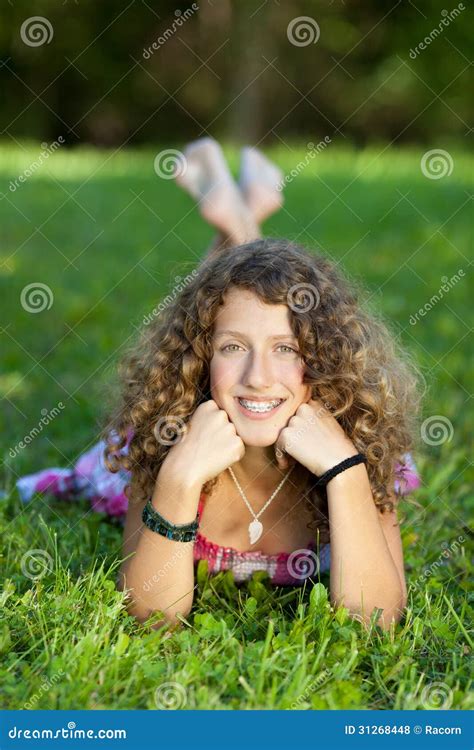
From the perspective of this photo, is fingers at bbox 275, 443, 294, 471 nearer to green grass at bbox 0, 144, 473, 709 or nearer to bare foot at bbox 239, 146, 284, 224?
green grass at bbox 0, 144, 473, 709

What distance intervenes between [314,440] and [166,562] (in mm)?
509

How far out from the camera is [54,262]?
7.27 meters

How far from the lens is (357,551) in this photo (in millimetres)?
2555

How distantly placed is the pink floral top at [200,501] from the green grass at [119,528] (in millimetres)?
61

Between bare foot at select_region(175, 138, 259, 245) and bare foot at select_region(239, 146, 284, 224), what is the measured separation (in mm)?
77

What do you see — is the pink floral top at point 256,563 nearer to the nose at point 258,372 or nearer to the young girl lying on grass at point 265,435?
the young girl lying on grass at point 265,435

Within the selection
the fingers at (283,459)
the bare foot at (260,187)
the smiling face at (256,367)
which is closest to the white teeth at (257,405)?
the smiling face at (256,367)

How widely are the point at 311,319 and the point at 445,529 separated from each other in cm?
123

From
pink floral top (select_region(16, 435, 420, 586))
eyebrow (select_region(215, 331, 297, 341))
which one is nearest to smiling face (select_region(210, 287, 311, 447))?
eyebrow (select_region(215, 331, 297, 341))

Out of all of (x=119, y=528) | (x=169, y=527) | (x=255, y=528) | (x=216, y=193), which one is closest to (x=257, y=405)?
(x=169, y=527)

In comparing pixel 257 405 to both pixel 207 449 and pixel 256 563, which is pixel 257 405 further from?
pixel 256 563

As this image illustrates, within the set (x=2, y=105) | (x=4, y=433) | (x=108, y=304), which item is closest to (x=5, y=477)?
(x=4, y=433)

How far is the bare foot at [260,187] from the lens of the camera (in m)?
4.81

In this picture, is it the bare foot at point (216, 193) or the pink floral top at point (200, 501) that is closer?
the pink floral top at point (200, 501)
